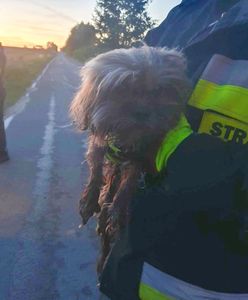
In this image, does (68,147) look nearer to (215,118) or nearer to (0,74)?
(0,74)

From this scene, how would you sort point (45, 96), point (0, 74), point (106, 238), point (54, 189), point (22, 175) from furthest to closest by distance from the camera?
point (45, 96) → point (0, 74) → point (22, 175) → point (54, 189) → point (106, 238)

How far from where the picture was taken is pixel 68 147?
377 inches

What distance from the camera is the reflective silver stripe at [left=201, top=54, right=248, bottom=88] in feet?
6.23

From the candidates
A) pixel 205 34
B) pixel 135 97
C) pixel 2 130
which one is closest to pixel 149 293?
A: pixel 135 97

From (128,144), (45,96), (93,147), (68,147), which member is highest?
(128,144)

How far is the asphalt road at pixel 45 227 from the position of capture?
156 inches

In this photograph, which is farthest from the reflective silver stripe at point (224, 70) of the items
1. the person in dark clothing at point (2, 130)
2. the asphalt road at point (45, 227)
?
the person in dark clothing at point (2, 130)

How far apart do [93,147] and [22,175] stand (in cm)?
526

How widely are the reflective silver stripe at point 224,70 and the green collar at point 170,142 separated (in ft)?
0.75

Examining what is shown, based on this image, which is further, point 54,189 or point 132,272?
point 54,189

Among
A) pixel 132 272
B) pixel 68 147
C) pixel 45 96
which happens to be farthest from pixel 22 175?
pixel 45 96

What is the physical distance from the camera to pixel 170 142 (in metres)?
1.75

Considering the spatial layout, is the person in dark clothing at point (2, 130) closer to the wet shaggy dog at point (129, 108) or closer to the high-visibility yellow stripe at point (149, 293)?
the wet shaggy dog at point (129, 108)

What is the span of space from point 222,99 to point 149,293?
0.70m
